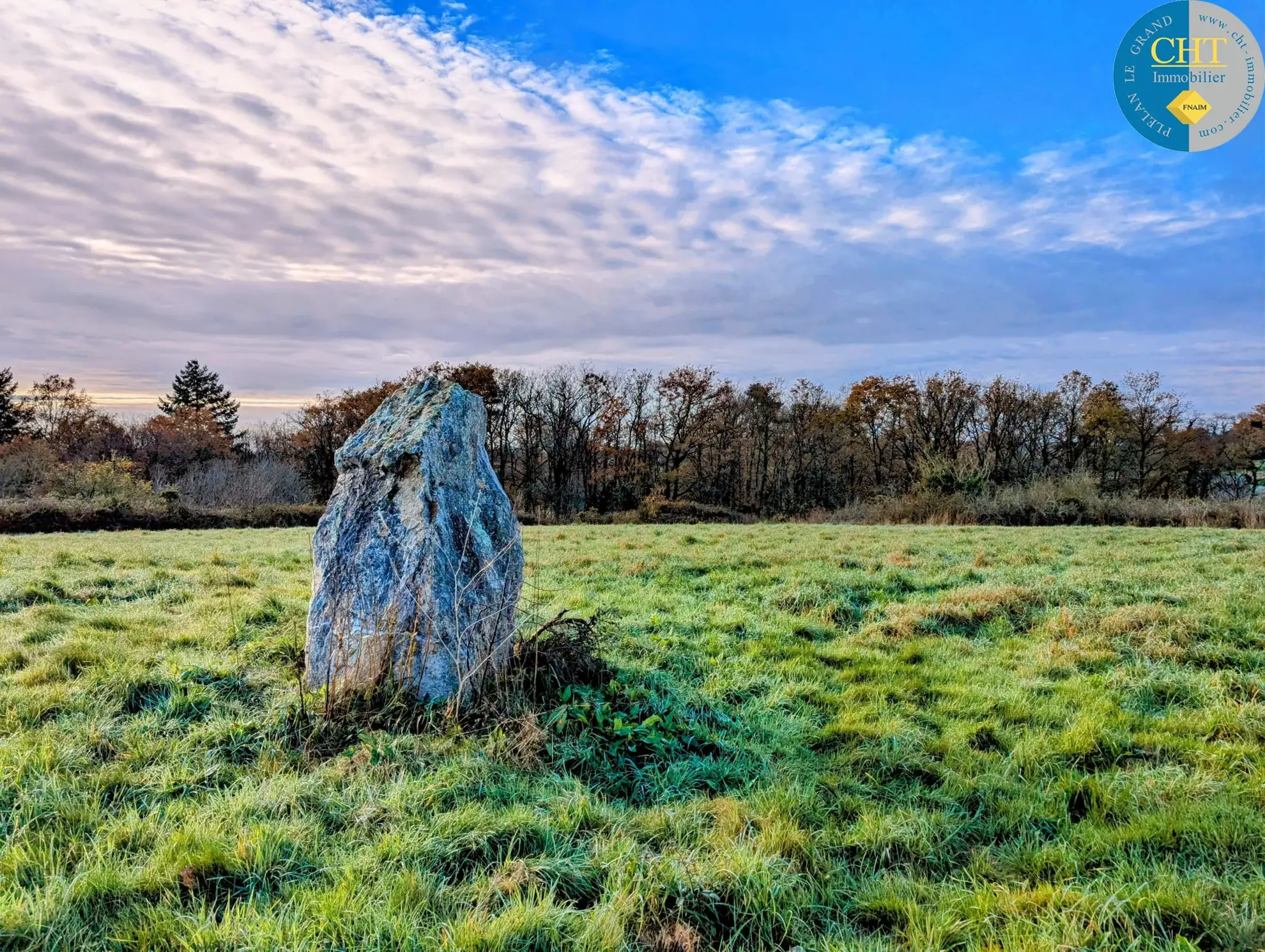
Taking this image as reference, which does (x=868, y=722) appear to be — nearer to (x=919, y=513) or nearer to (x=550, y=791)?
(x=550, y=791)

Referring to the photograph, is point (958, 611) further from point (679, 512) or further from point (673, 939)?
point (679, 512)

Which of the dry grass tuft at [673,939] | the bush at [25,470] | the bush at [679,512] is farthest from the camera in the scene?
the bush at [679,512]

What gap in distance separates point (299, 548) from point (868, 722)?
38.3 ft

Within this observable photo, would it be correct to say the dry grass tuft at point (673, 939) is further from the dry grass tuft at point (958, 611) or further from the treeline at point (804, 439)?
the treeline at point (804, 439)

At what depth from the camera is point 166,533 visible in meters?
18.7

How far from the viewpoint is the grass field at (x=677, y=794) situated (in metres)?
2.59

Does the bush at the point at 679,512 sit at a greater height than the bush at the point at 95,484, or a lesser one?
lesser

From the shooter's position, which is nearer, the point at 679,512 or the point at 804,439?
the point at 679,512

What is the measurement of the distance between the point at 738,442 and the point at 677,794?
32.5 meters

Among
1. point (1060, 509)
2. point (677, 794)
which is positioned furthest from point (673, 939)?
point (1060, 509)

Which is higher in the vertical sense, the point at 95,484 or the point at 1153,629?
the point at 95,484

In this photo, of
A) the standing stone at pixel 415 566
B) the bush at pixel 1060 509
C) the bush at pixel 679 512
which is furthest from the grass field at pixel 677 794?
the bush at pixel 679 512

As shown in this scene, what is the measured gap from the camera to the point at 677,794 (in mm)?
3752

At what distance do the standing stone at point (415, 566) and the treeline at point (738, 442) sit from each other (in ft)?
84.0
